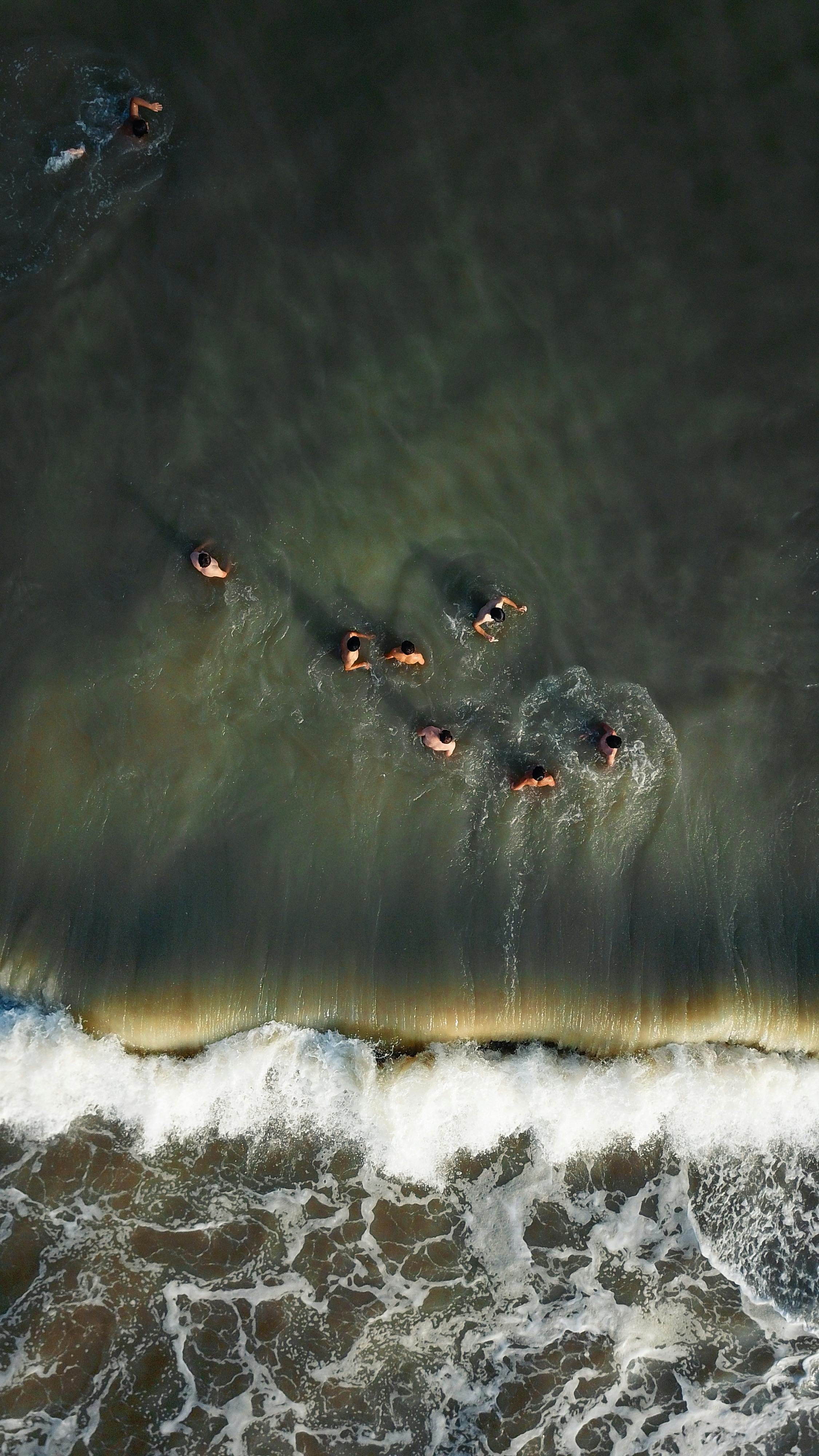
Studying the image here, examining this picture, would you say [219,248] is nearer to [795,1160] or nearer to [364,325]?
[364,325]

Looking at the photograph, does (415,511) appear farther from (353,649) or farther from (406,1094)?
(406,1094)

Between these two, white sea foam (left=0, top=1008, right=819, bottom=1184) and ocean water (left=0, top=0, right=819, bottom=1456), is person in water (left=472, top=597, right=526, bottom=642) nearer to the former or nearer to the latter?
ocean water (left=0, top=0, right=819, bottom=1456)

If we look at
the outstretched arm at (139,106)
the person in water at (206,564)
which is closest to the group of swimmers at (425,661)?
→ the person in water at (206,564)

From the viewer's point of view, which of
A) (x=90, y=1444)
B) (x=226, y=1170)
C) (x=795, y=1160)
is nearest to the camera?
(x=90, y=1444)

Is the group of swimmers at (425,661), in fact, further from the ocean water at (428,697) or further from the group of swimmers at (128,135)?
the group of swimmers at (128,135)

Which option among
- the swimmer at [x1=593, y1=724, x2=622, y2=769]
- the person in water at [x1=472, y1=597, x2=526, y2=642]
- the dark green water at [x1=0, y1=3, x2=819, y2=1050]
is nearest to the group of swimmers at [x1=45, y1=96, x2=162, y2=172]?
the dark green water at [x1=0, y1=3, x2=819, y2=1050]

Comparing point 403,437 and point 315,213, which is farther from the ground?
point 315,213

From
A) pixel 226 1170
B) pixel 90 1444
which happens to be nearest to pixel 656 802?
pixel 226 1170
